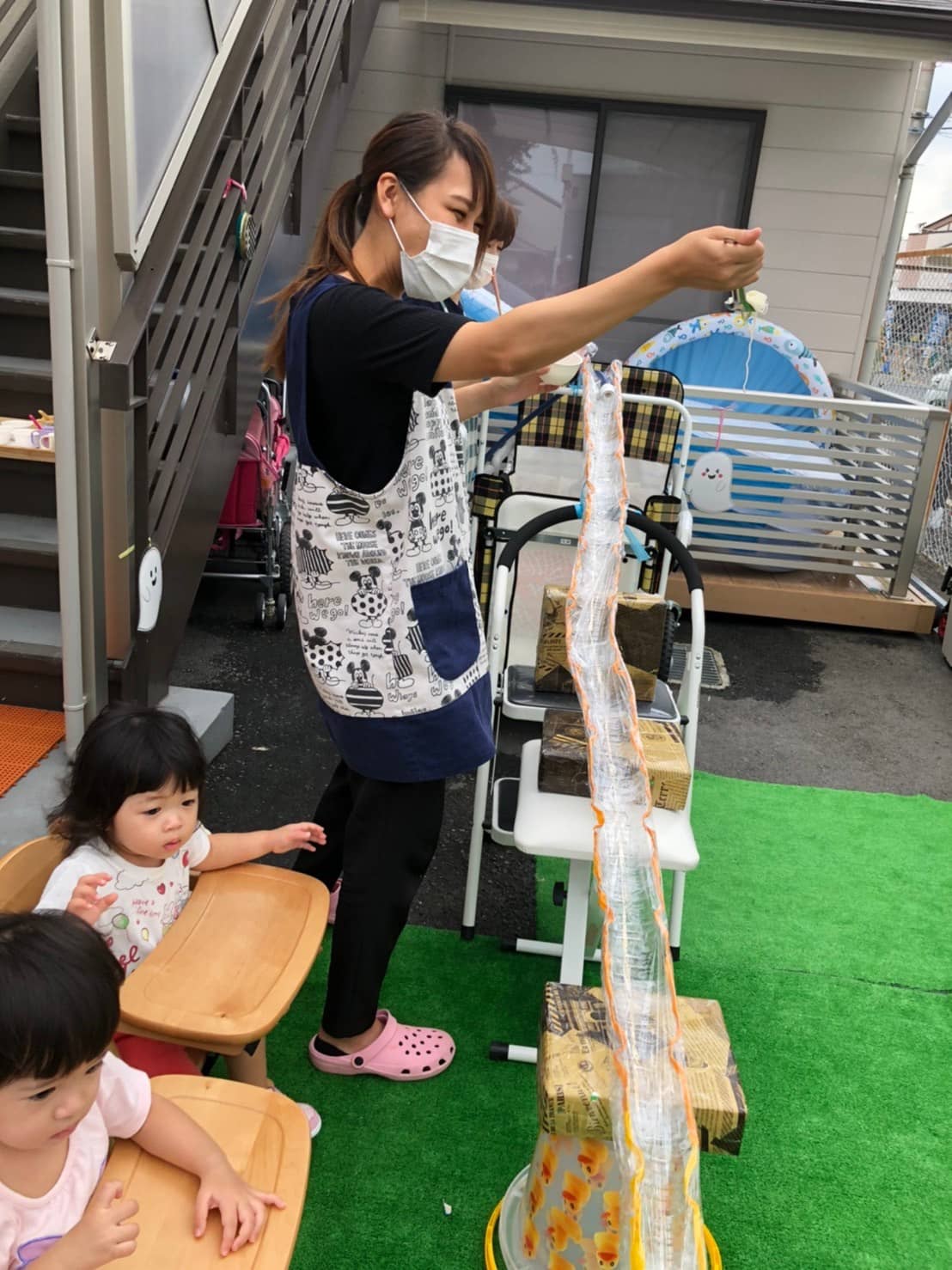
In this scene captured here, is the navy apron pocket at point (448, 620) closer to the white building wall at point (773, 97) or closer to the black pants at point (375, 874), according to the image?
the black pants at point (375, 874)

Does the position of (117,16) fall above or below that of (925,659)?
above

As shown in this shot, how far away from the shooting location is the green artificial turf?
5.64ft

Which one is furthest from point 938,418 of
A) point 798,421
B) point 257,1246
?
point 257,1246

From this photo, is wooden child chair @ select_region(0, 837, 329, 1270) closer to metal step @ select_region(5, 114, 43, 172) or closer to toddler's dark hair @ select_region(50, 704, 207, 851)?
toddler's dark hair @ select_region(50, 704, 207, 851)

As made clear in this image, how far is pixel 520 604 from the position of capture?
316 centimetres

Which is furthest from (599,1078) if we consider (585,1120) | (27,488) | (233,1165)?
(27,488)

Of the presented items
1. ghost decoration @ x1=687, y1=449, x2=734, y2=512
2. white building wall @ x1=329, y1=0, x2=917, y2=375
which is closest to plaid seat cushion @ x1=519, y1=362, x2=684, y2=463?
ghost decoration @ x1=687, y1=449, x2=734, y2=512

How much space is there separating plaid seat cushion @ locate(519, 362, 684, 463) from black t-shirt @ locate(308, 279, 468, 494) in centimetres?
159

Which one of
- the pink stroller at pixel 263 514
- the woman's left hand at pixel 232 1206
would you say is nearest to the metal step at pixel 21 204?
the pink stroller at pixel 263 514

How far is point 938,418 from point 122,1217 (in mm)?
4811

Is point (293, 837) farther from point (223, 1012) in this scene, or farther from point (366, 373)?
point (366, 373)

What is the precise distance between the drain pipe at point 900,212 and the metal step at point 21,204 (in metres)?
4.77

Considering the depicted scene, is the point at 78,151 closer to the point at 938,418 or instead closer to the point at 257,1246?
the point at 257,1246

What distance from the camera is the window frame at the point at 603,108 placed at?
6059 millimetres
